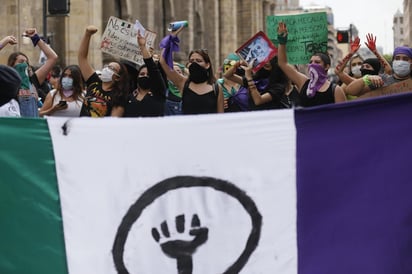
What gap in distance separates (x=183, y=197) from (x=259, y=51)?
376 centimetres

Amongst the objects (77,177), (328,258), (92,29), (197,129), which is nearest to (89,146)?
(77,177)

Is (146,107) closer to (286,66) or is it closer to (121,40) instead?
(286,66)

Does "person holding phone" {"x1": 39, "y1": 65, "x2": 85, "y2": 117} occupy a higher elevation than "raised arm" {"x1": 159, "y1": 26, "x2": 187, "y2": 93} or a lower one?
lower

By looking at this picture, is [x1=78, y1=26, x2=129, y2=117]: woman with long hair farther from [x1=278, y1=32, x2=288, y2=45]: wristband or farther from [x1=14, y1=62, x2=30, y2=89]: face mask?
[x1=278, y1=32, x2=288, y2=45]: wristband

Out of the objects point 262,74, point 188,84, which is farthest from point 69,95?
point 262,74

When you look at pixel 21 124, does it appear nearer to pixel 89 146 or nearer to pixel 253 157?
pixel 89 146

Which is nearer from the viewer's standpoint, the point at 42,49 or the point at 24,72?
the point at 42,49

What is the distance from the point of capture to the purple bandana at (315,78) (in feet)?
22.7

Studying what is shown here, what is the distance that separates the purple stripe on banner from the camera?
4.95 m

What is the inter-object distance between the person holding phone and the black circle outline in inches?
137

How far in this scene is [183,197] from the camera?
16.1 ft

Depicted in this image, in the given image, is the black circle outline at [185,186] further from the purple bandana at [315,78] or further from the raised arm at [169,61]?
the raised arm at [169,61]

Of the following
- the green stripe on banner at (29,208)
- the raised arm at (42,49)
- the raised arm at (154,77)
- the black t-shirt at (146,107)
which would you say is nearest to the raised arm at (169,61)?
the raised arm at (154,77)

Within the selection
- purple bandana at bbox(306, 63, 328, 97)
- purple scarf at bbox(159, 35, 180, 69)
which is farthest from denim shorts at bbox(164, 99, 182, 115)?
purple bandana at bbox(306, 63, 328, 97)
